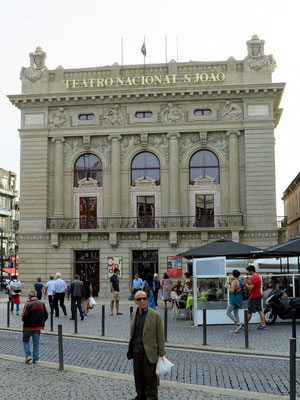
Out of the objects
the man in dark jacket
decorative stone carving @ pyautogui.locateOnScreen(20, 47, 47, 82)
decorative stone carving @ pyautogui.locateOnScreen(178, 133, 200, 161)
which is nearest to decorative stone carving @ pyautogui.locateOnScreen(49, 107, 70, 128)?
decorative stone carving @ pyautogui.locateOnScreen(20, 47, 47, 82)

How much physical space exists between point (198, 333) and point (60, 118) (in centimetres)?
2841

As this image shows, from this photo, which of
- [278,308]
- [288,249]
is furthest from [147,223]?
[278,308]

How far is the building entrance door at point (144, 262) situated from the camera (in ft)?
135

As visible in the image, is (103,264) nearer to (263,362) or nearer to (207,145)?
(207,145)

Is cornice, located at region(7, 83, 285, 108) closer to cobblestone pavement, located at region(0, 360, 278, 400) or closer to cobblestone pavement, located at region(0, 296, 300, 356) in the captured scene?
cobblestone pavement, located at region(0, 296, 300, 356)

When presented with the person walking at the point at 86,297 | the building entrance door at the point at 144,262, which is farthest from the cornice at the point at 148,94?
the person walking at the point at 86,297

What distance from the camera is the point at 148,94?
136ft

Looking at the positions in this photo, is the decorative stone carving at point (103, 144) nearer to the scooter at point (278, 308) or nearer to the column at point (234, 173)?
the column at point (234, 173)

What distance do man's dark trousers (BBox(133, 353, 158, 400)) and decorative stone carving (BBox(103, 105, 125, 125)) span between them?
115 ft

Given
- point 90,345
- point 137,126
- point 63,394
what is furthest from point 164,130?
point 63,394

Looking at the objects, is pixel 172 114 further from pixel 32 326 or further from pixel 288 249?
pixel 32 326

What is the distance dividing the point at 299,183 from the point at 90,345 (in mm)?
57789

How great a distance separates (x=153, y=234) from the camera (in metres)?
40.9

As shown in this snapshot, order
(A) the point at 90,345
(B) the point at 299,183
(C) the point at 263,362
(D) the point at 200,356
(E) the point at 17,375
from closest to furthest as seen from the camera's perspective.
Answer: (E) the point at 17,375 < (C) the point at 263,362 < (D) the point at 200,356 < (A) the point at 90,345 < (B) the point at 299,183
